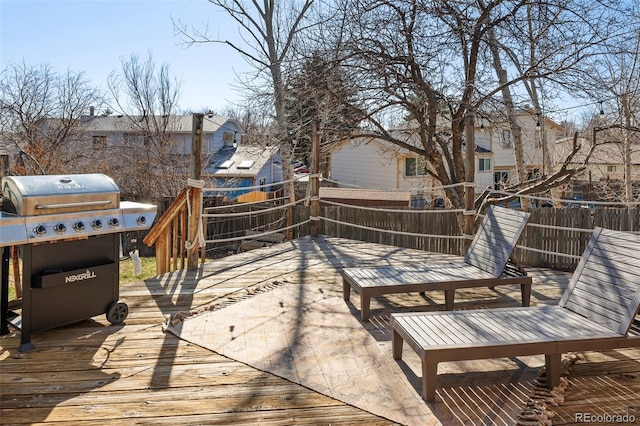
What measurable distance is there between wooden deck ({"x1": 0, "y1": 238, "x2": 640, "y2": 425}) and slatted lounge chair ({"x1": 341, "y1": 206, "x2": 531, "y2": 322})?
285 mm

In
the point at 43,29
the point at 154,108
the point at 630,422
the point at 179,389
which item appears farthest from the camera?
the point at 154,108

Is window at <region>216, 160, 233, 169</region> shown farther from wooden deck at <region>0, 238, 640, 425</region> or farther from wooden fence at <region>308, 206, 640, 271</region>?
wooden deck at <region>0, 238, 640, 425</region>

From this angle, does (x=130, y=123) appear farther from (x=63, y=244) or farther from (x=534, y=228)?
(x=63, y=244)

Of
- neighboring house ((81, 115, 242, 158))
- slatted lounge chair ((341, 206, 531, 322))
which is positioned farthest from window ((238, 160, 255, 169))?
slatted lounge chair ((341, 206, 531, 322))

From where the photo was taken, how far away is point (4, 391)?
233cm

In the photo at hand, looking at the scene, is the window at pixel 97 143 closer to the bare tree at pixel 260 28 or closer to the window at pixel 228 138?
the bare tree at pixel 260 28

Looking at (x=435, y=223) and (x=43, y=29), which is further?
(x=43, y=29)

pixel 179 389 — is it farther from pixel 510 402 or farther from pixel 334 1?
pixel 334 1

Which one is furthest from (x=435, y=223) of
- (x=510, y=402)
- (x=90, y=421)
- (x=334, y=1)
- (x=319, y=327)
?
(x=90, y=421)

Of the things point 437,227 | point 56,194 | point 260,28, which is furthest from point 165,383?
point 260,28

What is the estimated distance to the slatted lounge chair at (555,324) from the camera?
2.21m

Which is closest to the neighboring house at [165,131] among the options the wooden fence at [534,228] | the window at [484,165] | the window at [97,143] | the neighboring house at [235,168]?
the window at [97,143]

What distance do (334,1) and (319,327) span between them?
5.36 meters

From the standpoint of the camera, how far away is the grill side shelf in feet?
9.26
